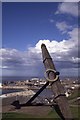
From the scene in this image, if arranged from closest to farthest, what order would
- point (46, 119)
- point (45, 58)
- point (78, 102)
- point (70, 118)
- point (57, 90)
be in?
point (70, 118) < point (57, 90) < point (45, 58) < point (46, 119) < point (78, 102)

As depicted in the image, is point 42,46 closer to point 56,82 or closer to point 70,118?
point 56,82

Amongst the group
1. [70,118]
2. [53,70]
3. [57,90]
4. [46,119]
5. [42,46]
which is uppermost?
[42,46]

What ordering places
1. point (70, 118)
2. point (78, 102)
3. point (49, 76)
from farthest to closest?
point (78, 102)
point (49, 76)
point (70, 118)

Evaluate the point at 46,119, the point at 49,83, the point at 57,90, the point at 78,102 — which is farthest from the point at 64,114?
the point at 78,102

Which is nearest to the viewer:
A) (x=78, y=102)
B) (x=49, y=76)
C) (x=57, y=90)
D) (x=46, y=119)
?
(x=57, y=90)

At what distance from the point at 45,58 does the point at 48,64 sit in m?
0.34

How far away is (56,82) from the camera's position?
7.69 metres

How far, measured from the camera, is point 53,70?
316 inches

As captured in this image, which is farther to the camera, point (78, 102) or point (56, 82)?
point (78, 102)

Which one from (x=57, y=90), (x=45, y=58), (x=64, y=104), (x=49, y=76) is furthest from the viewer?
(x=45, y=58)

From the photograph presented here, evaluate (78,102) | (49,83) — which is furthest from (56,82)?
(78,102)

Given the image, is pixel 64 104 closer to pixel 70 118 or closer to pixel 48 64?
pixel 70 118

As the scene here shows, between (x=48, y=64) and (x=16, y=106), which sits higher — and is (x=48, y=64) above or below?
above

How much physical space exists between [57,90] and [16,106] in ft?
4.63
